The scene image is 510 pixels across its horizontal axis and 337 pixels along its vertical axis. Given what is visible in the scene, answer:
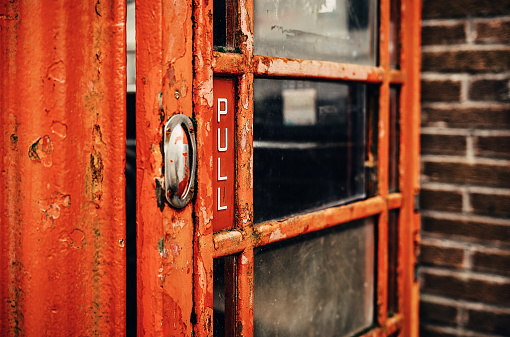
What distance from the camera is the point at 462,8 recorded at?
5.12ft

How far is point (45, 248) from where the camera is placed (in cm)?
75

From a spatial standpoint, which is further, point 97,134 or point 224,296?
point 224,296

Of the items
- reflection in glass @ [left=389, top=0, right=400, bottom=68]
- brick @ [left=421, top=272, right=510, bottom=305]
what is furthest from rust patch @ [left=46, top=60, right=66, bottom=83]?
brick @ [left=421, top=272, right=510, bottom=305]

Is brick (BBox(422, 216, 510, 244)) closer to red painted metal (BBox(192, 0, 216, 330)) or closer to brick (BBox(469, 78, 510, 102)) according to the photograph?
brick (BBox(469, 78, 510, 102))

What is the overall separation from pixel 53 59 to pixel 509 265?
149cm

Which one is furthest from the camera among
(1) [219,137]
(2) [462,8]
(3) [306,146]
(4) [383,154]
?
(2) [462,8]

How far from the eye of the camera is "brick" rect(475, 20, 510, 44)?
4.95 ft

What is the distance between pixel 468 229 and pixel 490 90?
472mm

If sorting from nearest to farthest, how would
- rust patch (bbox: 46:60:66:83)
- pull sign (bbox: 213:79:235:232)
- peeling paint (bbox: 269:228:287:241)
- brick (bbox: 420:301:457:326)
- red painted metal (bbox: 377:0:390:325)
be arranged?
rust patch (bbox: 46:60:66:83) < pull sign (bbox: 213:79:235:232) < peeling paint (bbox: 269:228:287:241) < red painted metal (bbox: 377:0:390:325) < brick (bbox: 420:301:457:326)

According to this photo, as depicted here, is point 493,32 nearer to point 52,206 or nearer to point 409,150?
point 409,150

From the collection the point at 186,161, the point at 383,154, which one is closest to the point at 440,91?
the point at 383,154

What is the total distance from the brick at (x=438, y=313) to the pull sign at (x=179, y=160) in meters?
1.22

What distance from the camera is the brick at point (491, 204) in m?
1.54

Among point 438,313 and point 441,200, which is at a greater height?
point 441,200
